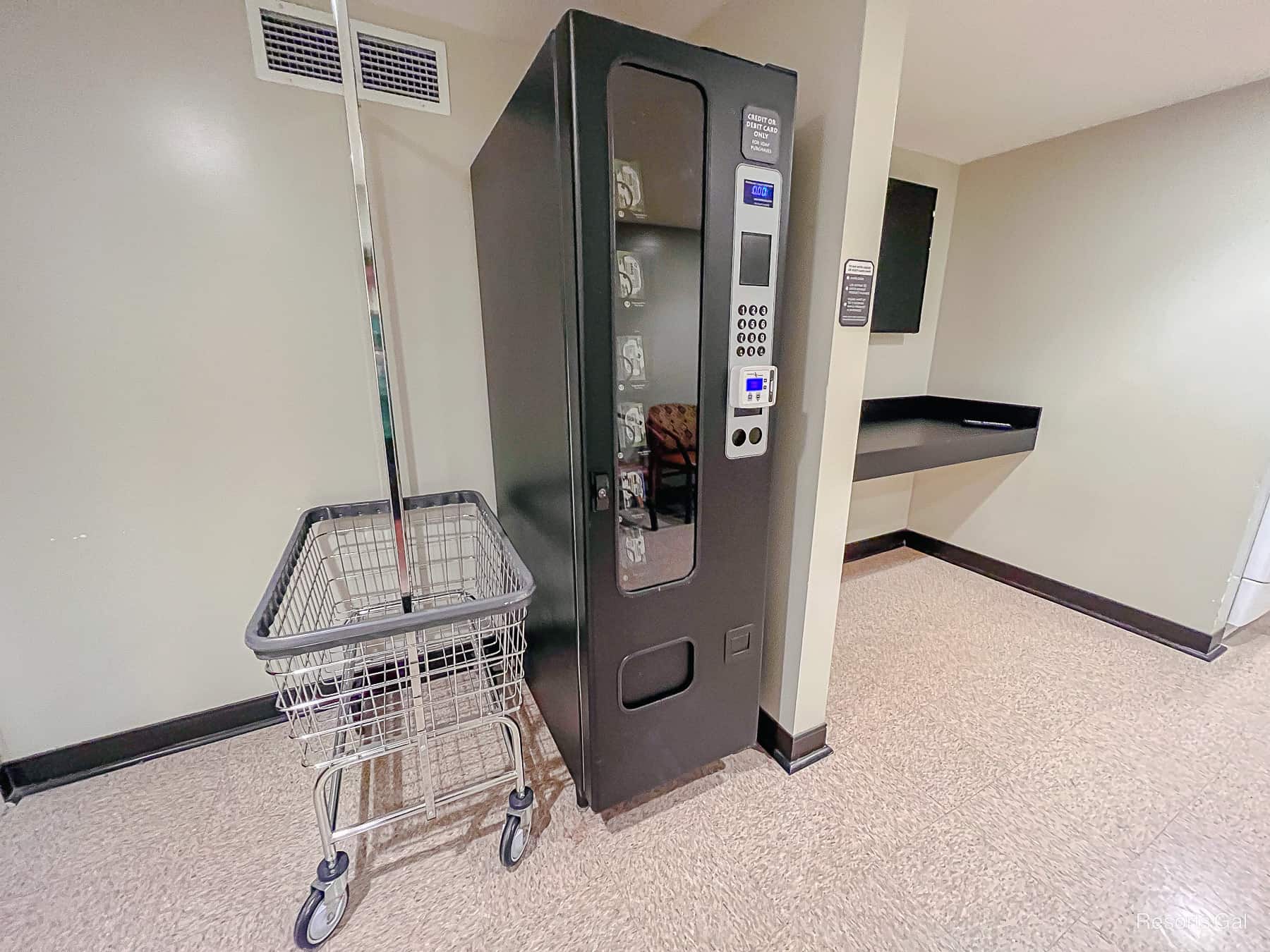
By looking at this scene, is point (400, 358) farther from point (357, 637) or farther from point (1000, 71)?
point (1000, 71)

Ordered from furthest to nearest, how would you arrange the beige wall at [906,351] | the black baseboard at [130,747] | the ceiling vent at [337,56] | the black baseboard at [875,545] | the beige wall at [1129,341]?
the black baseboard at [875,545]
the beige wall at [906,351]
the beige wall at [1129,341]
the black baseboard at [130,747]
the ceiling vent at [337,56]

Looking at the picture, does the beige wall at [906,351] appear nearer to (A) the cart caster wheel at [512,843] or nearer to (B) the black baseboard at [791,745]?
(B) the black baseboard at [791,745]

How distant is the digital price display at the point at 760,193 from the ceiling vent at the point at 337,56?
1141 mm

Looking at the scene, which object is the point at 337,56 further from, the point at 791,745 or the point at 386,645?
the point at 791,745

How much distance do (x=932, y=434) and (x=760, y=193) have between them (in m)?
1.77

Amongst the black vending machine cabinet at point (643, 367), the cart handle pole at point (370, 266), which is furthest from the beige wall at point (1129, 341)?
the cart handle pole at point (370, 266)

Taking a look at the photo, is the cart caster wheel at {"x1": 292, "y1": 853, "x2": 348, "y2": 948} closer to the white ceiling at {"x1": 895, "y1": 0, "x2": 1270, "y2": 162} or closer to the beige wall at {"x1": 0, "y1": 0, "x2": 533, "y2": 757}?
the beige wall at {"x1": 0, "y1": 0, "x2": 533, "y2": 757}

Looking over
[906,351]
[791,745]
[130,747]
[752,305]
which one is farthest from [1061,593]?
[130,747]

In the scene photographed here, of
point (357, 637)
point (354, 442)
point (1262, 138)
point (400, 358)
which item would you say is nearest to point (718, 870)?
point (357, 637)

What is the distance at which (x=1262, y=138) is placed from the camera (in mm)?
1767

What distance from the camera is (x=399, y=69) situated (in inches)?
59.3

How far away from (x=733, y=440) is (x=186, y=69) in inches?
68.8

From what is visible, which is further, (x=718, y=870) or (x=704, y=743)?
(x=704, y=743)

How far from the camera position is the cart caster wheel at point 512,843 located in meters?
1.25
